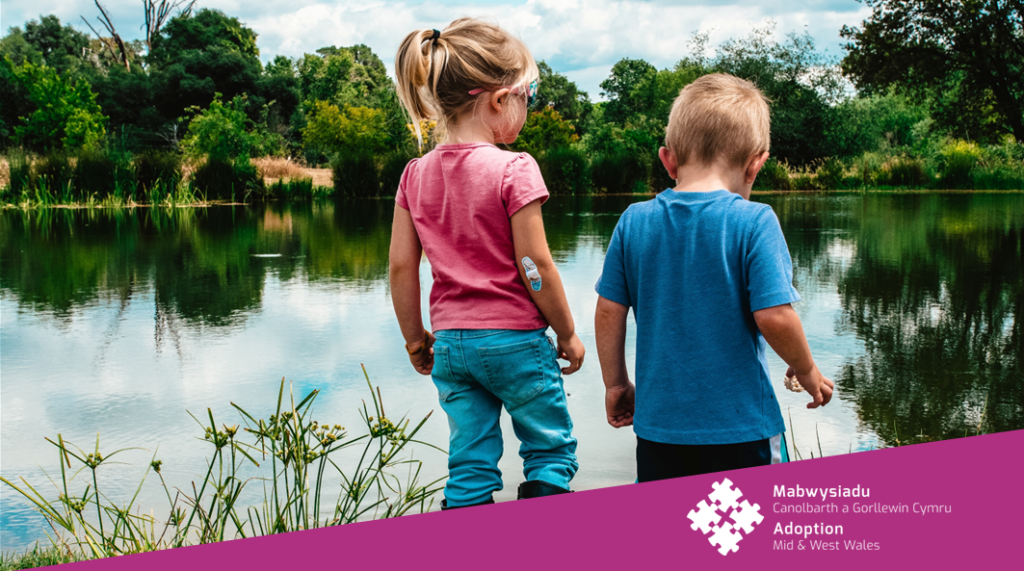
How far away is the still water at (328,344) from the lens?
10.0 feet

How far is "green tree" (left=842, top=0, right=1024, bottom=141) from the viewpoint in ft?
60.1

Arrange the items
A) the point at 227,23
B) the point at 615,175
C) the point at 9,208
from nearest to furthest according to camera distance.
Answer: the point at 9,208 → the point at 615,175 → the point at 227,23

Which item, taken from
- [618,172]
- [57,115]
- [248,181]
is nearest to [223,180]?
[248,181]

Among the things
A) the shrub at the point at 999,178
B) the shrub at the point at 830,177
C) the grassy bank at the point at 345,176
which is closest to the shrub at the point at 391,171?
the grassy bank at the point at 345,176

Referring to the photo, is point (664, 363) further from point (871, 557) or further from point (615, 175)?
point (615, 175)

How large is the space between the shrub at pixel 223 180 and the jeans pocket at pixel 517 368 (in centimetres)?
1662

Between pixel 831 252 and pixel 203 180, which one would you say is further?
pixel 203 180

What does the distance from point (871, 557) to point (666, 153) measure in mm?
1129

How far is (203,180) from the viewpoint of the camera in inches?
694

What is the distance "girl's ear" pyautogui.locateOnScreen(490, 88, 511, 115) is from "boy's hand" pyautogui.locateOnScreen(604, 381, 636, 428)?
752 millimetres

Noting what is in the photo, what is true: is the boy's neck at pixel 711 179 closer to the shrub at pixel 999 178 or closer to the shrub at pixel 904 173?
the shrub at pixel 999 178

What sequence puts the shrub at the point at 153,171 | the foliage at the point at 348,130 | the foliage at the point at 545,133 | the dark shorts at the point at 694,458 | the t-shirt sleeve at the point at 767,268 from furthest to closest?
the foliage at the point at 545,133, the foliage at the point at 348,130, the shrub at the point at 153,171, the dark shorts at the point at 694,458, the t-shirt sleeve at the point at 767,268

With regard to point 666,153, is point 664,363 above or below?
below

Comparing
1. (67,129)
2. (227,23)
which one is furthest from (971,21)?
(227,23)
